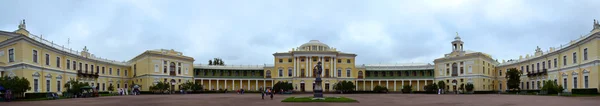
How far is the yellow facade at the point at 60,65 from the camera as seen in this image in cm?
3850

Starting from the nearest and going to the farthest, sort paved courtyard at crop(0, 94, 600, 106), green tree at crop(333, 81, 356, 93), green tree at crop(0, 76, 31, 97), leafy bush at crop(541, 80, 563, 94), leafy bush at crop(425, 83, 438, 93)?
paved courtyard at crop(0, 94, 600, 106), green tree at crop(0, 76, 31, 97), leafy bush at crop(541, 80, 563, 94), leafy bush at crop(425, 83, 438, 93), green tree at crop(333, 81, 356, 93)

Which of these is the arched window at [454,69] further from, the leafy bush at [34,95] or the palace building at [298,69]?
the leafy bush at [34,95]

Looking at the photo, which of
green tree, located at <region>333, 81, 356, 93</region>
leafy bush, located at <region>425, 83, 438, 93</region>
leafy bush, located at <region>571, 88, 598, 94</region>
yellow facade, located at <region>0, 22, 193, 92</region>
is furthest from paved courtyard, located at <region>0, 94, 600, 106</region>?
green tree, located at <region>333, 81, 356, 93</region>

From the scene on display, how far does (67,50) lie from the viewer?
49.2 m

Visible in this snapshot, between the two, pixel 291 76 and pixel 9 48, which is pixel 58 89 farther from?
pixel 291 76

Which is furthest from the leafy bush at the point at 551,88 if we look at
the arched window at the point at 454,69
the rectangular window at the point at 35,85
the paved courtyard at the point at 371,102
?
the rectangular window at the point at 35,85

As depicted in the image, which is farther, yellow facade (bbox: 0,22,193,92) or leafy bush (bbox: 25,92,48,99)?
yellow facade (bbox: 0,22,193,92)

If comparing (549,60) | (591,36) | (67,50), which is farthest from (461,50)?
(67,50)

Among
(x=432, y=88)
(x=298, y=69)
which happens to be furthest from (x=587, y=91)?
(x=298, y=69)

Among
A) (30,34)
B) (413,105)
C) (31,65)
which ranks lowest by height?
(413,105)

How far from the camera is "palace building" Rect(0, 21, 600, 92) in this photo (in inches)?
1625

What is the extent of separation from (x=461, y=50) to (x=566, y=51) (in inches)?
1018

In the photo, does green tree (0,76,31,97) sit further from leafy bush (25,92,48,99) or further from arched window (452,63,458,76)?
arched window (452,63,458,76)

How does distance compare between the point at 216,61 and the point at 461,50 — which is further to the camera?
the point at 216,61
